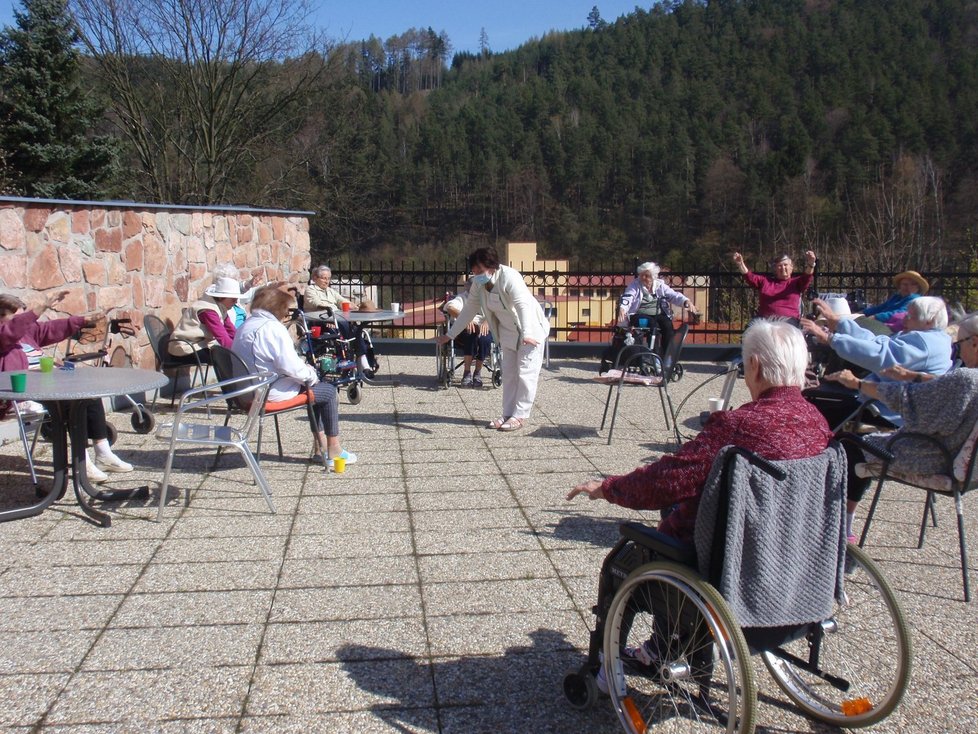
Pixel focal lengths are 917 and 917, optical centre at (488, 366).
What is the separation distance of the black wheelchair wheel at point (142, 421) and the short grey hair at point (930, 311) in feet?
15.5

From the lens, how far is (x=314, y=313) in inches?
360

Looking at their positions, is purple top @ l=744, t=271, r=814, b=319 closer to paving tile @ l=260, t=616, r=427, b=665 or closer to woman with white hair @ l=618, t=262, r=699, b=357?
woman with white hair @ l=618, t=262, r=699, b=357

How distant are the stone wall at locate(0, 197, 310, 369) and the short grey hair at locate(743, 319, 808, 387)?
5.64 metres

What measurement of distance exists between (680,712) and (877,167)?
2492 inches

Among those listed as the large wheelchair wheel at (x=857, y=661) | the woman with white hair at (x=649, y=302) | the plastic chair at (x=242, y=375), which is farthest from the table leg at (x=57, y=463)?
the woman with white hair at (x=649, y=302)

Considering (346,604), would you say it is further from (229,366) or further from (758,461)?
(229,366)

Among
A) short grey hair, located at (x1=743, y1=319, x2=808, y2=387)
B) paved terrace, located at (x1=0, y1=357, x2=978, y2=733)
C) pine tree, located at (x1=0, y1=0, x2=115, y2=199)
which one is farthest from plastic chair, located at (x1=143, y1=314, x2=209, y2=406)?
pine tree, located at (x1=0, y1=0, x2=115, y2=199)

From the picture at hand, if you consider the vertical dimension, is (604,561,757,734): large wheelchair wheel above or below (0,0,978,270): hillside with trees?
below

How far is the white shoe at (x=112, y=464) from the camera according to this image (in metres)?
5.46

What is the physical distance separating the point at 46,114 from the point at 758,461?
2526 centimetres

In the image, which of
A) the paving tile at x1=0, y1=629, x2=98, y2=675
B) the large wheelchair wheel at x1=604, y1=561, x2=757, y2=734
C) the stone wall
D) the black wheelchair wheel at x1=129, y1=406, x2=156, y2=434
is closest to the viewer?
the large wheelchair wheel at x1=604, y1=561, x2=757, y2=734

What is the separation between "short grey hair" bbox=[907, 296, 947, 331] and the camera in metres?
4.58

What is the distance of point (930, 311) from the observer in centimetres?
458

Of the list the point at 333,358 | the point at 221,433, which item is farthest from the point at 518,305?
the point at 221,433
